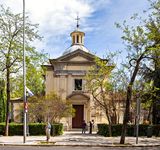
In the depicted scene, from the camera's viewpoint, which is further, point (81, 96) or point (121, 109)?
point (81, 96)

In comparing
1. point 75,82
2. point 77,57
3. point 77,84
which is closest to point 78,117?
point 77,84

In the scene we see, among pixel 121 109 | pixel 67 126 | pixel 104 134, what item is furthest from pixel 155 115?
pixel 67 126

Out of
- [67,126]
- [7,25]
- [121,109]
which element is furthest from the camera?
[67,126]

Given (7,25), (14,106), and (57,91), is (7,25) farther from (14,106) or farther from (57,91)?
(14,106)

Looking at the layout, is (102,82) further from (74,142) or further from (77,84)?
(77,84)

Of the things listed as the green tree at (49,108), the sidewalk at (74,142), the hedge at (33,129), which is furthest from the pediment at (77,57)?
the sidewalk at (74,142)

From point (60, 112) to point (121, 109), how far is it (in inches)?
306

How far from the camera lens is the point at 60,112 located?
1855 inches

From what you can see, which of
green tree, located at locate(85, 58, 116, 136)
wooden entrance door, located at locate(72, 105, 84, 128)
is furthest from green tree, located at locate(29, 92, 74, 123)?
wooden entrance door, located at locate(72, 105, 84, 128)

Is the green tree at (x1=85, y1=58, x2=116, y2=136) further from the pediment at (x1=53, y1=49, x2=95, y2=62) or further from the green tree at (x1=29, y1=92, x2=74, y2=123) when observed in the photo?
the pediment at (x1=53, y1=49, x2=95, y2=62)

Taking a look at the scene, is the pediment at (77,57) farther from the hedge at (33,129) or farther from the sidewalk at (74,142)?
the sidewalk at (74,142)

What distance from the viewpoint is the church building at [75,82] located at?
57062 millimetres

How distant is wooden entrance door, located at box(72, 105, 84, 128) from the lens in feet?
190

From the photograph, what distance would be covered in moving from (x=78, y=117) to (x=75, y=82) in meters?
4.94
